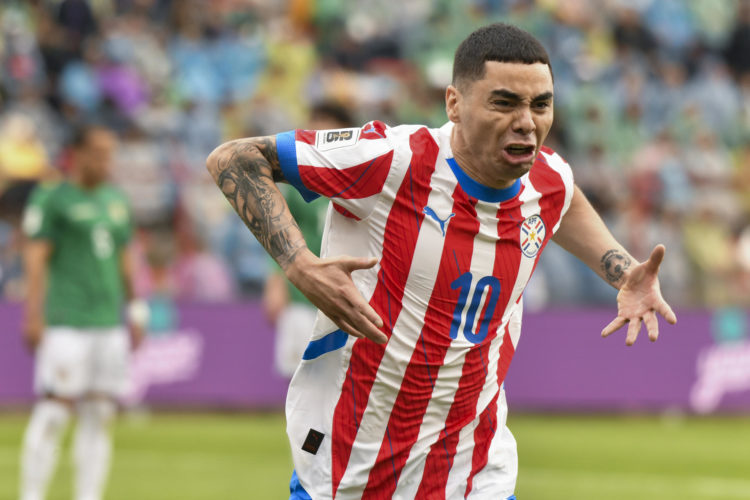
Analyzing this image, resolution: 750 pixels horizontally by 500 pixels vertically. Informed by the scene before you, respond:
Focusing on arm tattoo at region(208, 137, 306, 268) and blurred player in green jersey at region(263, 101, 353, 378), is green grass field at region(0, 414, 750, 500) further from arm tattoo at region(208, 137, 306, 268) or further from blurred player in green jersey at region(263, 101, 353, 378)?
arm tattoo at region(208, 137, 306, 268)

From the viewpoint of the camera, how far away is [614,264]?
440cm

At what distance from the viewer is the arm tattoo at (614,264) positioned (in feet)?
14.3

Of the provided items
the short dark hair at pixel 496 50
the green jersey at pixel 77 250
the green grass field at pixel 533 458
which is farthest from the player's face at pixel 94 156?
the short dark hair at pixel 496 50

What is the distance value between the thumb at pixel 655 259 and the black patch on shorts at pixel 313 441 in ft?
4.11

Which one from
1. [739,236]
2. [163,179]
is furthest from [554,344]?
[163,179]

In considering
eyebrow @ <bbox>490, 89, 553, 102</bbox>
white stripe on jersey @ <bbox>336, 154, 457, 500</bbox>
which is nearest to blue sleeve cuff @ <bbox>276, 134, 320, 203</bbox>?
white stripe on jersey @ <bbox>336, 154, 457, 500</bbox>

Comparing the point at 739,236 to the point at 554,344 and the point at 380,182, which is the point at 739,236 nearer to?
the point at 554,344

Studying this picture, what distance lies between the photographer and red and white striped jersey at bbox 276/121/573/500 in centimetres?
401

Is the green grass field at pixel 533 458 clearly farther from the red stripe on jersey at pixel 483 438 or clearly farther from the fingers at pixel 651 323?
the fingers at pixel 651 323

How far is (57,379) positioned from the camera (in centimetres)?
840

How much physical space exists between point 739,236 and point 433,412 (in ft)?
38.9

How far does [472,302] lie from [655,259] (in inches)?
24.7

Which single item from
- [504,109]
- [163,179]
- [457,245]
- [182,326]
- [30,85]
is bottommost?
[457,245]

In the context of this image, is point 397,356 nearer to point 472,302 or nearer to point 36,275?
point 472,302
